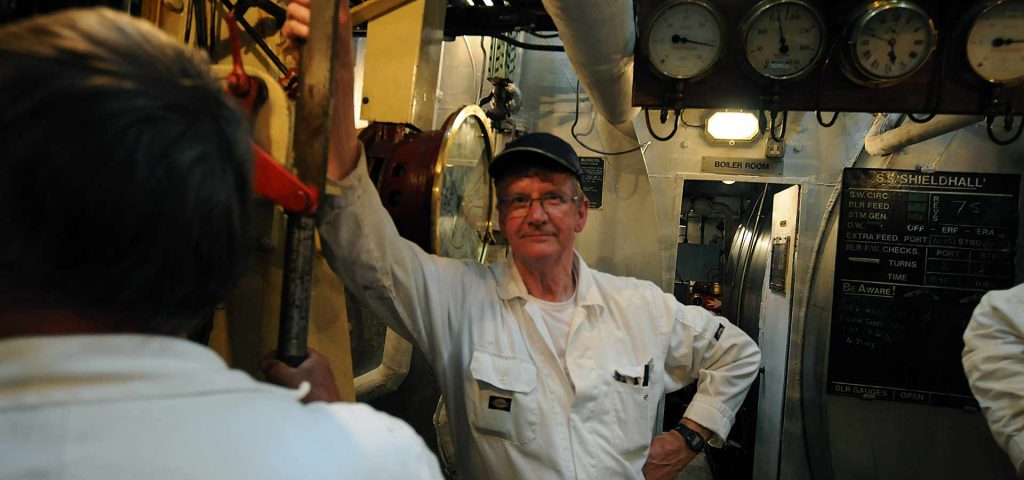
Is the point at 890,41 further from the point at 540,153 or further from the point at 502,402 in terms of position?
the point at 502,402

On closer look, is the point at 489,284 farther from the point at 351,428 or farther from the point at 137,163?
the point at 137,163

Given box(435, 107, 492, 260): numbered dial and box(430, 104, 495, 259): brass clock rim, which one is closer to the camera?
box(430, 104, 495, 259): brass clock rim

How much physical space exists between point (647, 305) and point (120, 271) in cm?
156

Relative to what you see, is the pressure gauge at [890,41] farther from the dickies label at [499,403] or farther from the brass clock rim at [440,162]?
the dickies label at [499,403]

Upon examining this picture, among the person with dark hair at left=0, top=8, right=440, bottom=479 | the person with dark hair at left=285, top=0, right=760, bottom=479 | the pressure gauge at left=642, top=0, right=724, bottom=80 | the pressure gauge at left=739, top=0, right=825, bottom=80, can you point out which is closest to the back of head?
the person with dark hair at left=0, top=8, right=440, bottom=479

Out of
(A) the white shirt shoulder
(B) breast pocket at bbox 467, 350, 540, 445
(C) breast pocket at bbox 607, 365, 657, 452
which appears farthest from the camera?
(C) breast pocket at bbox 607, 365, 657, 452

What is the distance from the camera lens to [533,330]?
5.06ft

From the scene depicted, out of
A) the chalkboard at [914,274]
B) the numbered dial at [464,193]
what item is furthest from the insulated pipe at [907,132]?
the numbered dial at [464,193]

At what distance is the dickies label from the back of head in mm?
1027

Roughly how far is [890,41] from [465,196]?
1.75 meters

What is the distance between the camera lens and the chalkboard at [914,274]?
2850 millimetres

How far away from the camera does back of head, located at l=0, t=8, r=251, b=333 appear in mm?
405

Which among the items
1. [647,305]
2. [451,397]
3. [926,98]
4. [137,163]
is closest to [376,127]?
[451,397]

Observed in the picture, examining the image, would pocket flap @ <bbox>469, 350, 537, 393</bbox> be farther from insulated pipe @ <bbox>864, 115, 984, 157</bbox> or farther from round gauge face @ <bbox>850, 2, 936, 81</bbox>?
insulated pipe @ <bbox>864, 115, 984, 157</bbox>
